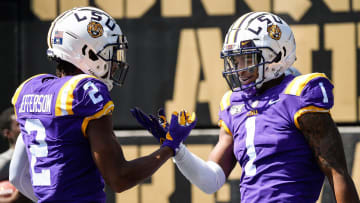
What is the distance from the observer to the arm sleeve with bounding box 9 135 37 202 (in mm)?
3176

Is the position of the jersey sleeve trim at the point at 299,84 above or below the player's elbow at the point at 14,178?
Result: above

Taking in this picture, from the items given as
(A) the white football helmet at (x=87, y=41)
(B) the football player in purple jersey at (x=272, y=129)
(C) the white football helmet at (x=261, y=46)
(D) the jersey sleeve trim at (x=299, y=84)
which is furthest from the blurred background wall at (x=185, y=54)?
(D) the jersey sleeve trim at (x=299, y=84)

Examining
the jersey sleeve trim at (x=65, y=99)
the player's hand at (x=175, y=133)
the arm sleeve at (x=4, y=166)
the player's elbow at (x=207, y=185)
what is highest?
the jersey sleeve trim at (x=65, y=99)

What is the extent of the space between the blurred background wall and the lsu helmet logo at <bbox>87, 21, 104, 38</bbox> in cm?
241

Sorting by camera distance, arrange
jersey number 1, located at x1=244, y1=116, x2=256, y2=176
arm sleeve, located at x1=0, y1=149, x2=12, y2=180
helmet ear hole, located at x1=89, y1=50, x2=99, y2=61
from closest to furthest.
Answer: jersey number 1, located at x1=244, y1=116, x2=256, y2=176, helmet ear hole, located at x1=89, y1=50, x2=99, y2=61, arm sleeve, located at x1=0, y1=149, x2=12, y2=180

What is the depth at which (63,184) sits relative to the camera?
2793 millimetres

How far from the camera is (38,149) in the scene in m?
2.87

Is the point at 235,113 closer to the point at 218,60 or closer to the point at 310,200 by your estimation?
the point at 310,200

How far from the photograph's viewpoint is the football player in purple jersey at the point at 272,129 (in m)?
2.83

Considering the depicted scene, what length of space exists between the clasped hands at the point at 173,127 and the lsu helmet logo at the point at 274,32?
1.96 ft

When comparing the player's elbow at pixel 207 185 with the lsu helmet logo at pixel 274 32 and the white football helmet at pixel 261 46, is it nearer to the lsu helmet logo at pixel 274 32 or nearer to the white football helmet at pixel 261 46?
the white football helmet at pixel 261 46

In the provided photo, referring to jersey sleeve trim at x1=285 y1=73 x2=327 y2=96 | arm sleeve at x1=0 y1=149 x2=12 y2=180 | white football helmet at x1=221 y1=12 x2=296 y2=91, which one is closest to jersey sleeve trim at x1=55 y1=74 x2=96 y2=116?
white football helmet at x1=221 y1=12 x2=296 y2=91

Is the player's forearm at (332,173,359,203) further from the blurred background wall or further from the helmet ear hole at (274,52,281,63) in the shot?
the blurred background wall

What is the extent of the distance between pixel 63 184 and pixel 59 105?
370 millimetres
